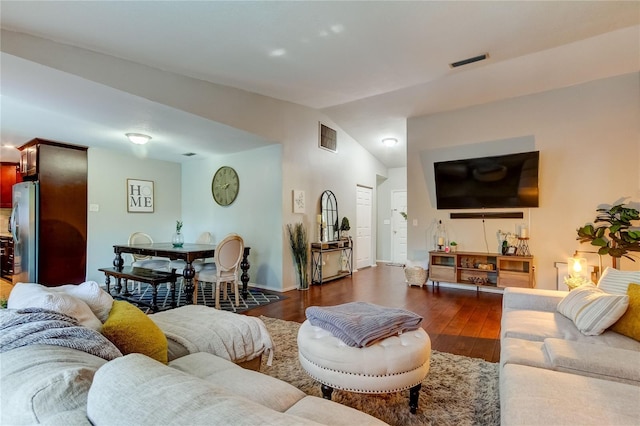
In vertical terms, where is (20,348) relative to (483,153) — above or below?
below

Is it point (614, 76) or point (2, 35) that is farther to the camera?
point (614, 76)

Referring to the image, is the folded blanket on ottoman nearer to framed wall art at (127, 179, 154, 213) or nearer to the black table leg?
the black table leg

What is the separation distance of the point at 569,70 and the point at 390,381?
4.56 meters

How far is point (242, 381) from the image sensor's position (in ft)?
4.15

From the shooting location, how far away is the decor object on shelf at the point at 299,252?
16.7 feet

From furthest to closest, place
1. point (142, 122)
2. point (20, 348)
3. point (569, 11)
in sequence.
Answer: point (142, 122) < point (569, 11) < point (20, 348)

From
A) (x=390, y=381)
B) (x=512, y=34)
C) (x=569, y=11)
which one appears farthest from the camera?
(x=512, y=34)

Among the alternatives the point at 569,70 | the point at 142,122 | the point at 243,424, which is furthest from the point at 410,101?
the point at 243,424

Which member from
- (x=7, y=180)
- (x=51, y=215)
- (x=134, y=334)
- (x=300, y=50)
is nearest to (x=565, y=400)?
(x=134, y=334)

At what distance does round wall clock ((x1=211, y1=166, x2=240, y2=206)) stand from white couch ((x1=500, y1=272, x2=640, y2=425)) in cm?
460

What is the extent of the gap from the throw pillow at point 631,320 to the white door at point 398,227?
6.39 m

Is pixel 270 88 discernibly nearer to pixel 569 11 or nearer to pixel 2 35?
pixel 2 35

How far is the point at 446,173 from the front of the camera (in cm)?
517

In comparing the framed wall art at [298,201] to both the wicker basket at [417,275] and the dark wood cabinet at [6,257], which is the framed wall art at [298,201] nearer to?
the wicker basket at [417,275]
